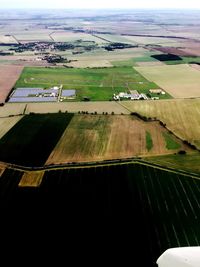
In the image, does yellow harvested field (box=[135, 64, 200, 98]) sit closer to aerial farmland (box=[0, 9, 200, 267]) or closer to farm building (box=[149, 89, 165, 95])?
aerial farmland (box=[0, 9, 200, 267])

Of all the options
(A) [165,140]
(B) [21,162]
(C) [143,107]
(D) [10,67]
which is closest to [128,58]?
(D) [10,67]

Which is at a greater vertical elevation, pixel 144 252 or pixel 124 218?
pixel 124 218

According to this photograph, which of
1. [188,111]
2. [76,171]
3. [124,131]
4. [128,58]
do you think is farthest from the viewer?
[128,58]

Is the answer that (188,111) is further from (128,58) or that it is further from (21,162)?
(128,58)

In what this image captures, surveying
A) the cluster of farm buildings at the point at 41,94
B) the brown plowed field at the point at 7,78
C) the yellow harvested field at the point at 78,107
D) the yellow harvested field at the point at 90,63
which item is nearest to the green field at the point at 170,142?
the yellow harvested field at the point at 78,107

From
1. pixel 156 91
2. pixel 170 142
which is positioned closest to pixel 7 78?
pixel 156 91

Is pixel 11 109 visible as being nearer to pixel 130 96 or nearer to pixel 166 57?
pixel 130 96
